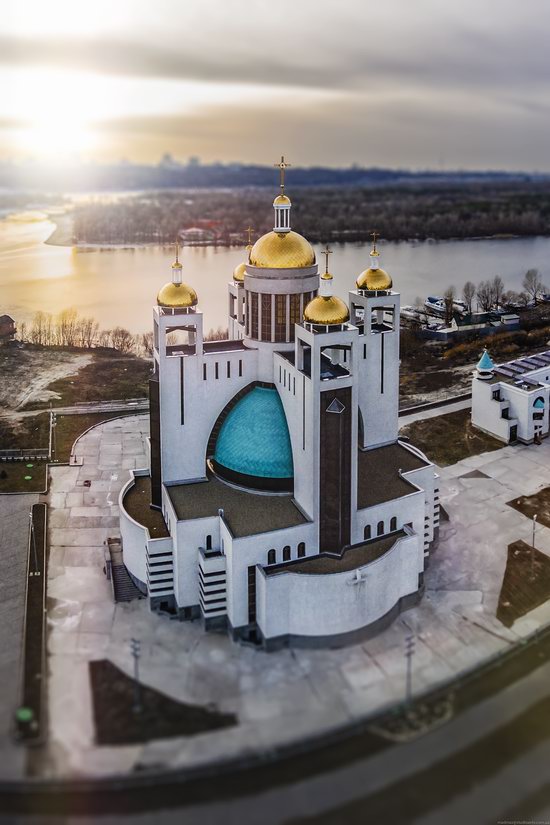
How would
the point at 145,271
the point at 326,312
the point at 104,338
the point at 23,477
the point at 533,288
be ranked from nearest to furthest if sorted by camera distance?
the point at 326,312
the point at 23,477
the point at 104,338
the point at 533,288
the point at 145,271

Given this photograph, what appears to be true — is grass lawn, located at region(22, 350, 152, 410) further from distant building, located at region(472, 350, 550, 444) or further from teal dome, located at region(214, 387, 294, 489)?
teal dome, located at region(214, 387, 294, 489)

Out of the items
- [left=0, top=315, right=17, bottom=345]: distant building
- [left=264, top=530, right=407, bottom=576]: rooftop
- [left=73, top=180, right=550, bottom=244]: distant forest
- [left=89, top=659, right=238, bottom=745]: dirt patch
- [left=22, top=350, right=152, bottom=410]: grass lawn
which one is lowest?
[left=89, top=659, right=238, bottom=745]: dirt patch

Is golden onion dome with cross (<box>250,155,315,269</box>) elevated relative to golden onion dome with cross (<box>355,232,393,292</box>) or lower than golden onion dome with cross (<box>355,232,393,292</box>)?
elevated

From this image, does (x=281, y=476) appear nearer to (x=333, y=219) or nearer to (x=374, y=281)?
(x=374, y=281)

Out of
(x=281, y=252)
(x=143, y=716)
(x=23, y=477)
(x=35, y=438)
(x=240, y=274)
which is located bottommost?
(x=143, y=716)

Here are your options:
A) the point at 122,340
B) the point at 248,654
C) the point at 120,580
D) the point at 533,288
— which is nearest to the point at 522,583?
the point at 248,654

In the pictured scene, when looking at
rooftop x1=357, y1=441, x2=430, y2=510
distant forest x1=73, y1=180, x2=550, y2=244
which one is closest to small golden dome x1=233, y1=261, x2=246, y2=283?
rooftop x1=357, y1=441, x2=430, y2=510
